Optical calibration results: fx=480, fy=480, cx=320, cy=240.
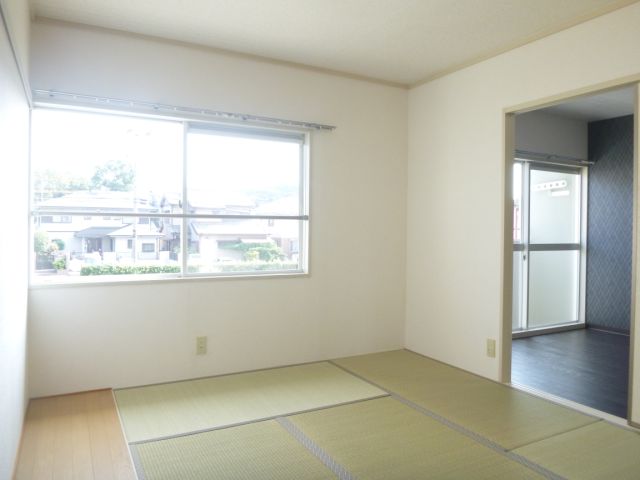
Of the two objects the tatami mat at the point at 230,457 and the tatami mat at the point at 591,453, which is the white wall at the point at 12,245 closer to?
the tatami mat at the point at 230,457

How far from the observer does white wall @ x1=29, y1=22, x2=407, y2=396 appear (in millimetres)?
3156

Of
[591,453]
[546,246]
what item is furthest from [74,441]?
[546,246]

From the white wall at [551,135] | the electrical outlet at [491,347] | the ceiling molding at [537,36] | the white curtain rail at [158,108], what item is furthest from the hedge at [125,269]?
the white wall at [551,135]

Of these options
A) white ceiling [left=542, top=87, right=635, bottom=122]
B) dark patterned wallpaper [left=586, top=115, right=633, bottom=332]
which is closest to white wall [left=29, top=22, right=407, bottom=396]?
white ceiling [left=542, top=87, right=635, bottom=122]

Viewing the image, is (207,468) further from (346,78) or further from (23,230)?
(346,78)

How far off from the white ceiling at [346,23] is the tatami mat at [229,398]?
2.46 m

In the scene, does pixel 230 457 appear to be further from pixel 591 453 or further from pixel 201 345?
pixel 591 453

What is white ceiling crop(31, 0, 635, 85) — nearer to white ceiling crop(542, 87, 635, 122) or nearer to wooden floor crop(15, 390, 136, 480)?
white ceiling crop(542, 87, 635, 122)

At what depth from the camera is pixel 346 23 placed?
313 centimetres

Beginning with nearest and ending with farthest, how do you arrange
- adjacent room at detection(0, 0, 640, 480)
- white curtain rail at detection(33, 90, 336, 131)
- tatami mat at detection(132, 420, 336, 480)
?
1. tatami mat at detection(132, 420, 336, 480)
2. adjacent room at detection(0, 0, 640, 480)
3. white curtain rail at detection(33, 90, 336, 131)

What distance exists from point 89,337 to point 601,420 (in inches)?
128

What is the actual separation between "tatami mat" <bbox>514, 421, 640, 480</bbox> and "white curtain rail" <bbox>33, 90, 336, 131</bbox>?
2.74 meters

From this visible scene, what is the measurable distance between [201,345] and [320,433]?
1.32 meters

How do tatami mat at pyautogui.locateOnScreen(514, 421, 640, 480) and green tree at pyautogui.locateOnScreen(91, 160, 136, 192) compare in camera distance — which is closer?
tatami mat at pyautogui.locateOnScreen(514, 421, 640, 480)
